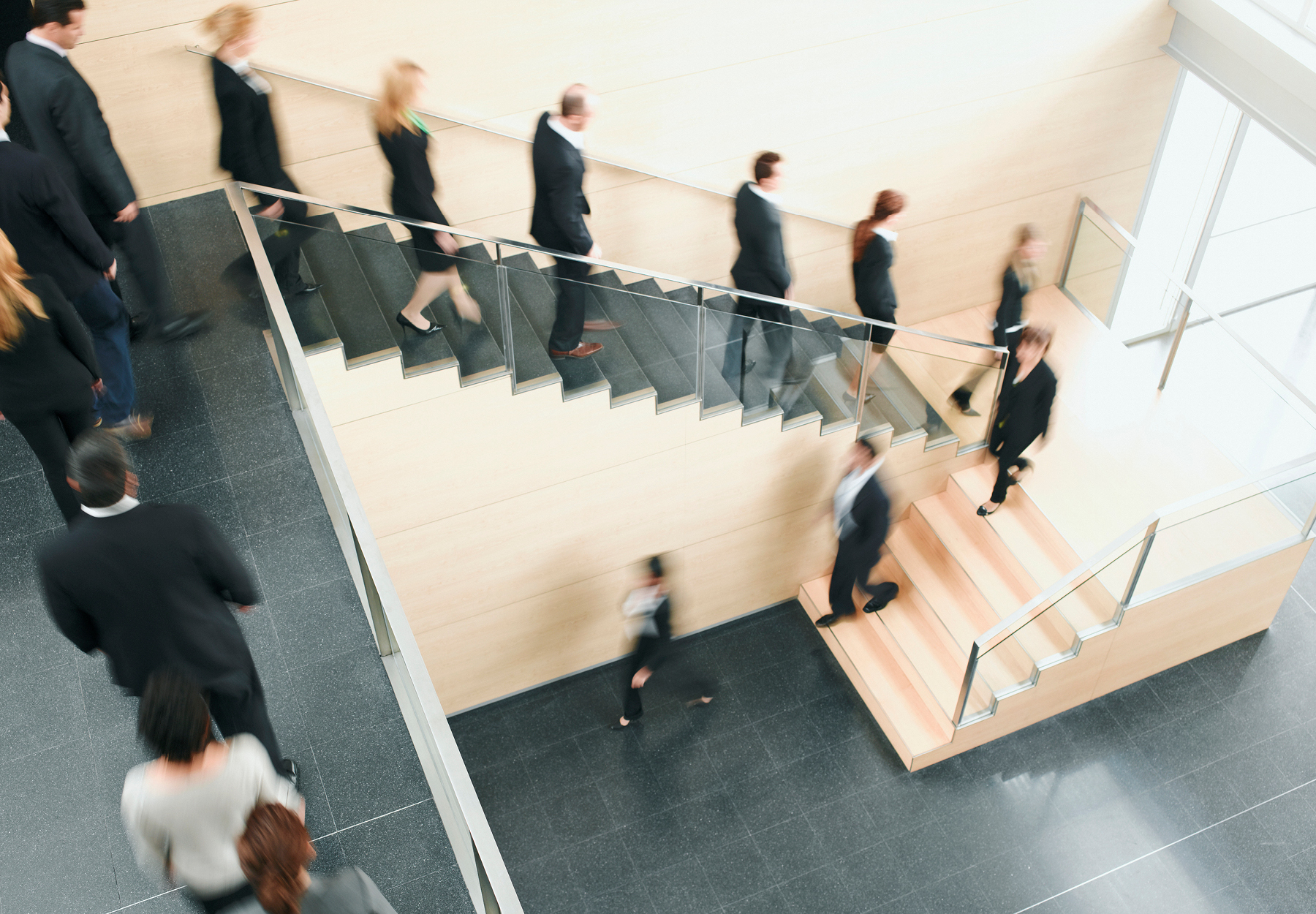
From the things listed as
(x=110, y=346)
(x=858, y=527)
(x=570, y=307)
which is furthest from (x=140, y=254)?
(x=858, y=527)

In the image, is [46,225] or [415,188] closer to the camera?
[46,225]

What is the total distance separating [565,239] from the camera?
6.16 m

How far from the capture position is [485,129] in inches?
279

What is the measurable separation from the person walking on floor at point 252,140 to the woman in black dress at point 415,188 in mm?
548

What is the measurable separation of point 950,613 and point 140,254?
19.1ft

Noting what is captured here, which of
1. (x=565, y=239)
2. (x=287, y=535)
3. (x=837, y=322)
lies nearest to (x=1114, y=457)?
(x=837, y=322)

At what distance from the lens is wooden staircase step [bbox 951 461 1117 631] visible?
25.8ft

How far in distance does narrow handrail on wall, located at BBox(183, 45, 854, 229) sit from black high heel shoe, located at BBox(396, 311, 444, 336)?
1583 mm

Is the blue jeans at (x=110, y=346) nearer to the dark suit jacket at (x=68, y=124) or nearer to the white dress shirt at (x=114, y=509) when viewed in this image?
the dark suit jacket at (x=68, y=124)

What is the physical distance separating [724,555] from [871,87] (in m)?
3.64

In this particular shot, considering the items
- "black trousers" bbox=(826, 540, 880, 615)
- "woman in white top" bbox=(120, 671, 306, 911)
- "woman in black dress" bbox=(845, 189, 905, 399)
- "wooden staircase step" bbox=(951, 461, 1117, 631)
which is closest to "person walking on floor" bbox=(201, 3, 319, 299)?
"woman in white top" bbox=(120, 671, 306, 911)

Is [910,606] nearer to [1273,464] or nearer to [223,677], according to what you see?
[1273,464]

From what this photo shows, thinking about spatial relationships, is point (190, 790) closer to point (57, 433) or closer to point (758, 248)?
point (57, 433)

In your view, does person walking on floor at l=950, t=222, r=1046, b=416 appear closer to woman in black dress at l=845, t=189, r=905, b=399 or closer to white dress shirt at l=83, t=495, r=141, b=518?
woman in black dress at l=845, t=189, r=905, b=399
